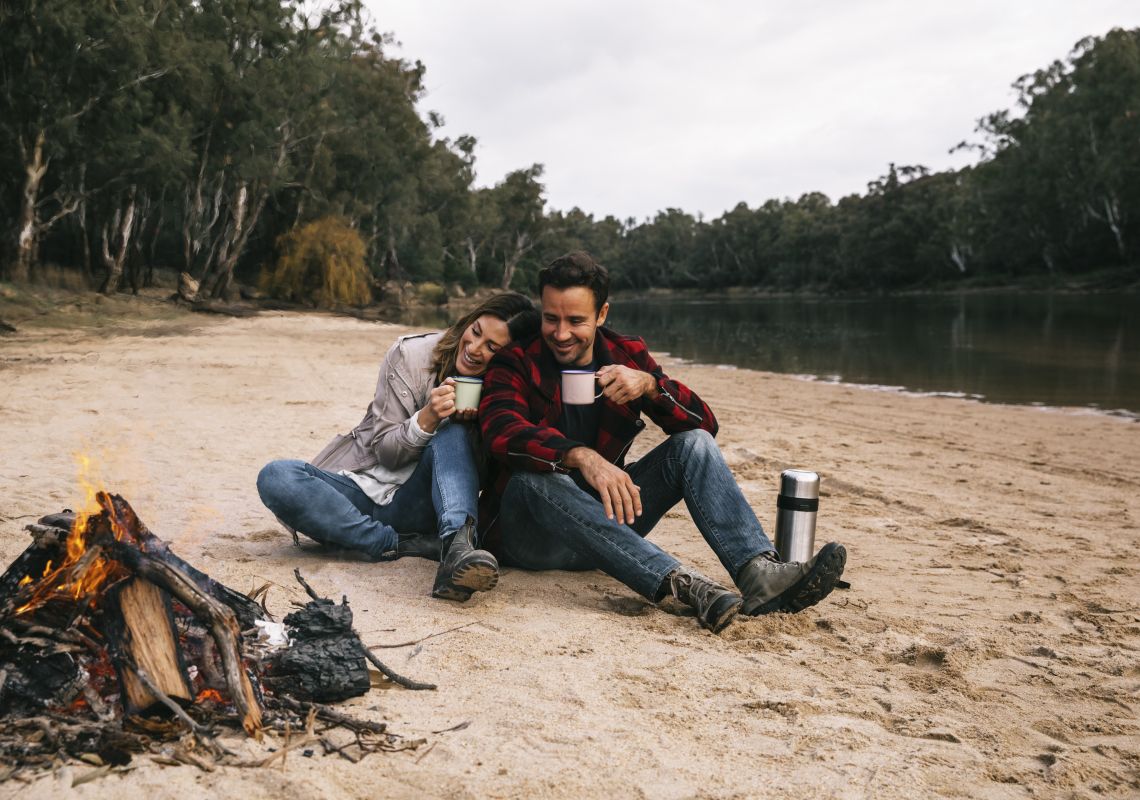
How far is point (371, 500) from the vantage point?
4.32 meters

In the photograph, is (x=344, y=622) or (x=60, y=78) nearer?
(x=344, y=622)

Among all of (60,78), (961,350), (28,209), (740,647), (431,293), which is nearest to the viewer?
(740,647)

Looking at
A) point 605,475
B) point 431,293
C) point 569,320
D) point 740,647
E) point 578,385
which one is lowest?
point 740,647

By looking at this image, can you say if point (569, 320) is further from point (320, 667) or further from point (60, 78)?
point (60, 78)

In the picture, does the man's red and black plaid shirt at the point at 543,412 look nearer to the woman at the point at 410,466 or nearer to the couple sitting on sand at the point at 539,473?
the couple sitting on sand at the point at 539,473

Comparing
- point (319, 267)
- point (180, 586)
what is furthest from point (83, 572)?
point (319, 267)

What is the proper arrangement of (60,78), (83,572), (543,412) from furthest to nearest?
(60,78) → (543,412) → (83,572)

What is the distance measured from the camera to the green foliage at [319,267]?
35094mm

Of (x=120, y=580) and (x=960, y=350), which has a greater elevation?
(x=960, y=350)

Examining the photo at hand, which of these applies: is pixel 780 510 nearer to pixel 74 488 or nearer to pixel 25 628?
pixel 25 628

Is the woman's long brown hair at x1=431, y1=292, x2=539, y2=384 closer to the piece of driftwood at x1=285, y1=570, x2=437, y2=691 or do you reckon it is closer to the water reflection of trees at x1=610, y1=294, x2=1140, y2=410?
the piece of driftwood at x1=285, y1=570, x2=437, y2=691

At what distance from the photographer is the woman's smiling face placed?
13.6 ft

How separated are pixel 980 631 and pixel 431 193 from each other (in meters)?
49.7

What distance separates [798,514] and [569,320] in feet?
4.76
